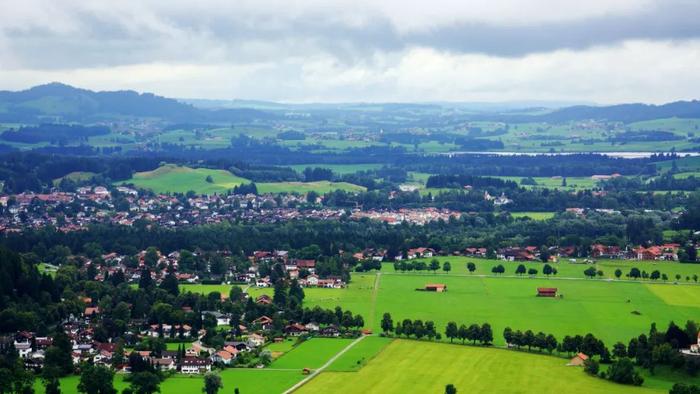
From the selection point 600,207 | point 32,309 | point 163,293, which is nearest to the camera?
point 32,309

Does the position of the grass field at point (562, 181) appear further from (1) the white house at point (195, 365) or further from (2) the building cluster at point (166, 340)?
(1) the white house at point (195, 365)

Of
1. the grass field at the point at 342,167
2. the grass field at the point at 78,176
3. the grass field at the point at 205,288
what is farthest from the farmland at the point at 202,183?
the grass field at the point at 205,288

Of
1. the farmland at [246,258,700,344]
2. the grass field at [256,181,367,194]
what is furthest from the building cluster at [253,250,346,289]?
the grass field at [256,181,367,194]

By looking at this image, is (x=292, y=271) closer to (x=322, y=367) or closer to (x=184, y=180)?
(x=322, y=367)

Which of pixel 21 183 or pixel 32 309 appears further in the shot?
pixel 21 183

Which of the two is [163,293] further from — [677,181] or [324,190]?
[677,181]

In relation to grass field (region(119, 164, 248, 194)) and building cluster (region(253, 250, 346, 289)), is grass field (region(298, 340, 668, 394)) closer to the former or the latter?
building cluster (region(253, 250, 346, 289))

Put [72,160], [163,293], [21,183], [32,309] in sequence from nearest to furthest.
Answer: [32,309]
[163,293]
[21,183]
[72,160]

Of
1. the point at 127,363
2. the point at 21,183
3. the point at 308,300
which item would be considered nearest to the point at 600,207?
the point at 308,300
